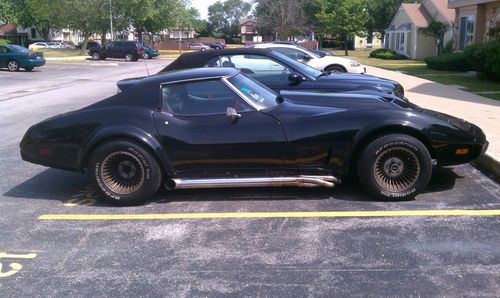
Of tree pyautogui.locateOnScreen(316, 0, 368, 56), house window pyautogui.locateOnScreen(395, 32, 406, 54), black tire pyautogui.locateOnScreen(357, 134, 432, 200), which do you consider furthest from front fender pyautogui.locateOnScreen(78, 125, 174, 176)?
tree pyautogui.locateOnScreen(316, 0, 368, 56)

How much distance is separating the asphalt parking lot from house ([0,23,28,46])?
91.8 meters

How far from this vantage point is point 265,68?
8453 millimetres

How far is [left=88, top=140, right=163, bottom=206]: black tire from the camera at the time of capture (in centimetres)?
514

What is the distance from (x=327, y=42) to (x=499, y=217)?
7067 cm

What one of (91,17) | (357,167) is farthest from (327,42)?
(357,167)

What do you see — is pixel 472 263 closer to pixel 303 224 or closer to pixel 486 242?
pixel 486 242

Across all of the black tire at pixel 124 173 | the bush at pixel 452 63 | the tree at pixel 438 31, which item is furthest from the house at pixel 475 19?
the black tire at pixel 124 173

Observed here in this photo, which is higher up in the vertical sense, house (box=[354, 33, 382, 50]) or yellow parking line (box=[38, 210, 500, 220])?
house (box=[354, 33, 382, 50])

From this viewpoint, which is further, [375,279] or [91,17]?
[91,17]

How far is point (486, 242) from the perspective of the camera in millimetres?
4184

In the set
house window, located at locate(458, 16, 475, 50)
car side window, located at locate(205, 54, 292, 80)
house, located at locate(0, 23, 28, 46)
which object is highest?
house, located at locate(0, 23, 28, 46)

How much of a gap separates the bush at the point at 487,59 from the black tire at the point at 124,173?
1426cm

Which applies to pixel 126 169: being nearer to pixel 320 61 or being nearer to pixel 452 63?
pixel 320 61

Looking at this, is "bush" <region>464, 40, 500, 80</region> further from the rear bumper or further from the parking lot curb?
the rear bumper
